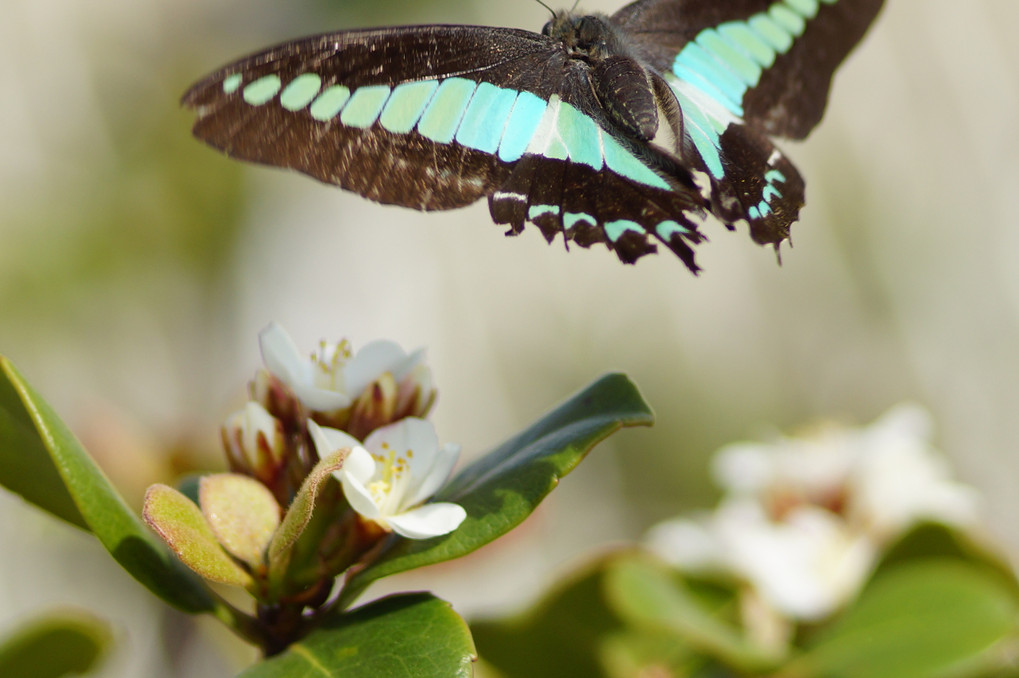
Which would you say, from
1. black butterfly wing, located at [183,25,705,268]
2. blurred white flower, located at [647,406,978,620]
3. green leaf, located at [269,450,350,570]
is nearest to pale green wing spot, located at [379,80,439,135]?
black butterfly wing, located at [183,25,705,268]

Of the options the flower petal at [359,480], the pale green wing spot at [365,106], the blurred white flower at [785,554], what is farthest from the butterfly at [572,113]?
the blurred white flower at [785,554]

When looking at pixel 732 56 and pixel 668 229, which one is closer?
pixel 668 229

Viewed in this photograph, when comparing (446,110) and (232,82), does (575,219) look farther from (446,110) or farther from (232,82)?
(232,82)

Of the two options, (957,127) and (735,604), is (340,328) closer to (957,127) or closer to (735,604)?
(735,604)

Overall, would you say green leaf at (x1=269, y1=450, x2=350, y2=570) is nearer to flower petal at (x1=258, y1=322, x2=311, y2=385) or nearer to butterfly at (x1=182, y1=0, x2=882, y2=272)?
flower petal at (x1=258, y1=322, x2=311, y2=385)

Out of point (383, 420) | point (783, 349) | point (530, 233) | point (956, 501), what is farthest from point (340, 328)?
point (383, 420)

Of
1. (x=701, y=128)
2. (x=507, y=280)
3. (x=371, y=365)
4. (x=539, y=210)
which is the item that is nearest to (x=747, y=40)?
(x=701, y=128)
